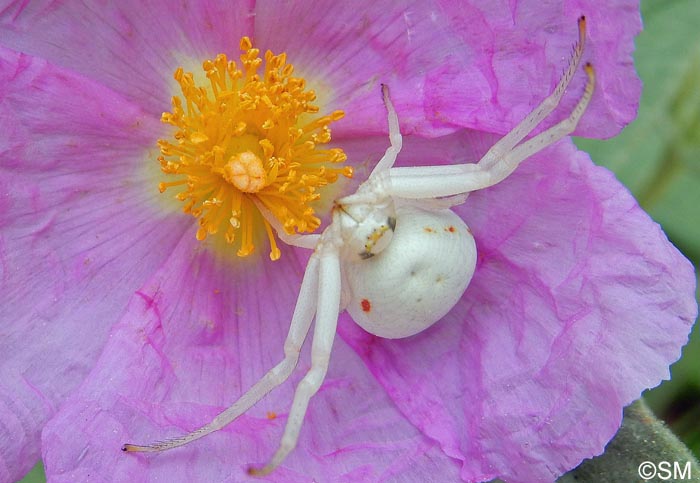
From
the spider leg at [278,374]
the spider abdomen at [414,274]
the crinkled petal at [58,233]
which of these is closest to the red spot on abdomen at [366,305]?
the spider abdomen at [414,274]

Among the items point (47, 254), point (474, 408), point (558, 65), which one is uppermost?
point (47, 254)

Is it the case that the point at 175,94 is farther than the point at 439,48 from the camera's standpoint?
Yes

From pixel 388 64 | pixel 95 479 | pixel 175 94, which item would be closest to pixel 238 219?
pixel 175 94

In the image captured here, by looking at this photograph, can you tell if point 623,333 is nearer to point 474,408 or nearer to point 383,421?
point 474,408

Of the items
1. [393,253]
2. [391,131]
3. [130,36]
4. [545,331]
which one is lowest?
[545,331]

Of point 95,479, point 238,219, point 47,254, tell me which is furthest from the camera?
point 238,219

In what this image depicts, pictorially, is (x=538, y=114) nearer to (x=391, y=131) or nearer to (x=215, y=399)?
(x=391, y=131)

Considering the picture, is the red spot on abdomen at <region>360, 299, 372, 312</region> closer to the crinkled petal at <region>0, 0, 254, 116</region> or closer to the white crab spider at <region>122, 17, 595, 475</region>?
the white crab spider at <region>122, 17, 595, 475</region>

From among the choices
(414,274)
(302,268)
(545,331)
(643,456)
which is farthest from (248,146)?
(643,456)
